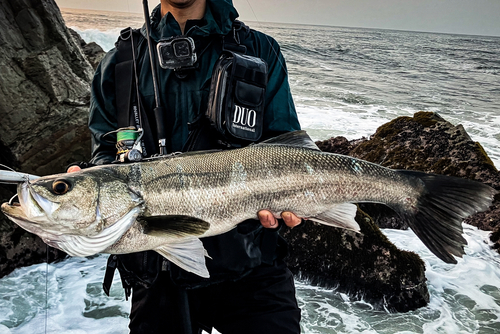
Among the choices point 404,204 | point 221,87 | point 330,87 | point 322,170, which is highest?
point 221,87

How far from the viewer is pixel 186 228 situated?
2.30 metres

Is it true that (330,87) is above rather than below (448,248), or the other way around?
below

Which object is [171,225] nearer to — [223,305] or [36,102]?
[223,305]

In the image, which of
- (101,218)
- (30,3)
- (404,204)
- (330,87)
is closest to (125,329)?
(101,218)

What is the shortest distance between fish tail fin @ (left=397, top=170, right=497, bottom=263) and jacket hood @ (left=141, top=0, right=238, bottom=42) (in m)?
1.70

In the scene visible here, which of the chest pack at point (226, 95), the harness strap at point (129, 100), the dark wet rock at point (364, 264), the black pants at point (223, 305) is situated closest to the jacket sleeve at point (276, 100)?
the chest pack at point (226, 95)

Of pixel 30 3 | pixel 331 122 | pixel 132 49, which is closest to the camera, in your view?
pixel 132 49

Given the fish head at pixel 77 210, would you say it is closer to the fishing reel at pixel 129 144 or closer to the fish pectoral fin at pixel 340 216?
the fishing reel at pixel 129 144

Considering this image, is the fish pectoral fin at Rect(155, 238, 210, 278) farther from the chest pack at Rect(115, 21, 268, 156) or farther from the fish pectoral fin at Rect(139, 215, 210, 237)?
the chest pack at Rect(115, 21, 268, 156)

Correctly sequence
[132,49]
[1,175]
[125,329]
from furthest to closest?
1. [125,329]
2. [132,49]
3. [1,175]

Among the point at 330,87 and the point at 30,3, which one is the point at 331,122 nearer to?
the point at 330,87

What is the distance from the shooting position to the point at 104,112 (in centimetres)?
322

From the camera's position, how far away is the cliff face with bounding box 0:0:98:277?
17.5 feet

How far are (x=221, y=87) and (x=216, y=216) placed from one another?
0.95 meters
